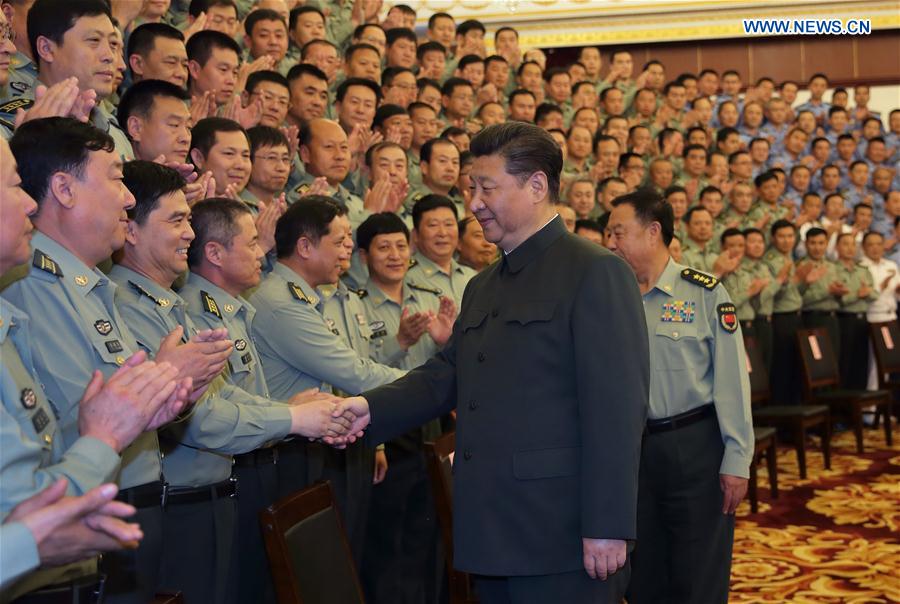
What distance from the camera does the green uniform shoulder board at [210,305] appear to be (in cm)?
251

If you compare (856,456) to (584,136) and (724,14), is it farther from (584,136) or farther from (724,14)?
(724,14)

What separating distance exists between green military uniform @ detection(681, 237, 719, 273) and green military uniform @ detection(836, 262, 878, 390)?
111 cm

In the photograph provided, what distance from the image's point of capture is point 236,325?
8.52 feet

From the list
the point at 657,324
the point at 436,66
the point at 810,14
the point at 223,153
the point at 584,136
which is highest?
the point at 810,14

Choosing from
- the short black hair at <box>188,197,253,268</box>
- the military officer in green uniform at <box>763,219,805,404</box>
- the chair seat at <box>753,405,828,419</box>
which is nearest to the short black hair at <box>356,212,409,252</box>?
the short black hair at <box>188,197,253,268</box>

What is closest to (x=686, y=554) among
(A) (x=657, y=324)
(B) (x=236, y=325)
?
(A) (x=657, y=324)

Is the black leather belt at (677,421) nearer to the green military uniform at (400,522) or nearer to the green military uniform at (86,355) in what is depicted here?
the green military uniform at (400,522)

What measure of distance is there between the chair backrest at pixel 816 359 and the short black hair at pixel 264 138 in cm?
384

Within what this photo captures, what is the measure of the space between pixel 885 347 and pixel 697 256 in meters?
1.47

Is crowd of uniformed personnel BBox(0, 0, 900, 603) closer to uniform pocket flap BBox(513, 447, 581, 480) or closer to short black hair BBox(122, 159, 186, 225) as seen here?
short black hair BBox(122, 159, 186, 225)

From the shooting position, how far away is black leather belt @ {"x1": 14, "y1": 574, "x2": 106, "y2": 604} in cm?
161

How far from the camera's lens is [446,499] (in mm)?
2514

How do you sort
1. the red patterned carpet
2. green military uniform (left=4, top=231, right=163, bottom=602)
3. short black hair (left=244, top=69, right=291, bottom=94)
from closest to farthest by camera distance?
green military uniform (left=4, top=231, right=163, bottom=602), the red patterned carpet, short black hair (left=244, top=69, right=291, bottom=94)

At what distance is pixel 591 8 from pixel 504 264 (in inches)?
368
